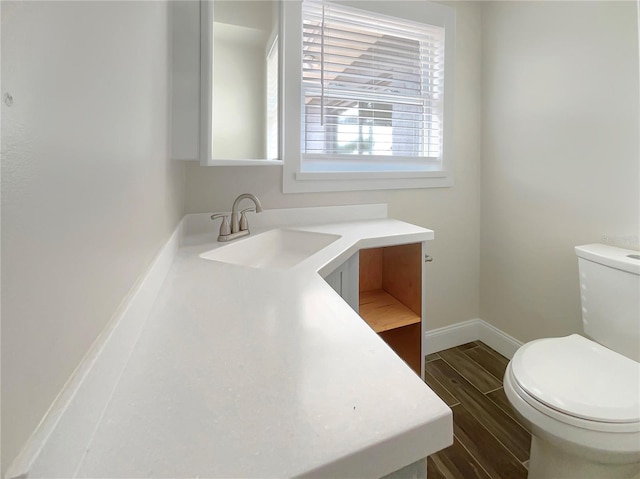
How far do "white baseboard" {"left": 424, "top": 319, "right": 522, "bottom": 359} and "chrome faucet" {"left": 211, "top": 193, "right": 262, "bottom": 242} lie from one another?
4.29 feet

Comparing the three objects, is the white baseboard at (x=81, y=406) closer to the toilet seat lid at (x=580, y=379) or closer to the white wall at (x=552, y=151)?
the toilet seat lid at (x=580, y=379)

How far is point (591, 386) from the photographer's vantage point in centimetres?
98

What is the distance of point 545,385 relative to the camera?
997mm

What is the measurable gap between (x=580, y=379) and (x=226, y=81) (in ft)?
5.71

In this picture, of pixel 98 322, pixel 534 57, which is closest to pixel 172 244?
pixel 98 322

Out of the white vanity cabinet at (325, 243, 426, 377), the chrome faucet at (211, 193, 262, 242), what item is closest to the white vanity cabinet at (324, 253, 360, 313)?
the white vanity cabinet at (325, 243, 426, 377)

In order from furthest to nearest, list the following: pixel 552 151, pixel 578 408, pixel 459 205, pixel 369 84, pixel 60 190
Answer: pixel 459 205
pixel 369 84
pixel 552 151
pixel 578 408
pixel 60 190

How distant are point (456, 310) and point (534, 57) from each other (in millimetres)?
1532

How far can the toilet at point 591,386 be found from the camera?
34.4 inches

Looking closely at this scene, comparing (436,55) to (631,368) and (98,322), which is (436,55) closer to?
(631,368)

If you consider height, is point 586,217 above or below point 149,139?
below

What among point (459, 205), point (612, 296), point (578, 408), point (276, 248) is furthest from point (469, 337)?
point (276, 248)

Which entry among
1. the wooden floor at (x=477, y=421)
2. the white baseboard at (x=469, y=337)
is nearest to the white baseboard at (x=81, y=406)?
the wooden floor at (x=477, y=421)

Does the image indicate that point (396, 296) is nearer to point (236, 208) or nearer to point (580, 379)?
point (580, 379)
